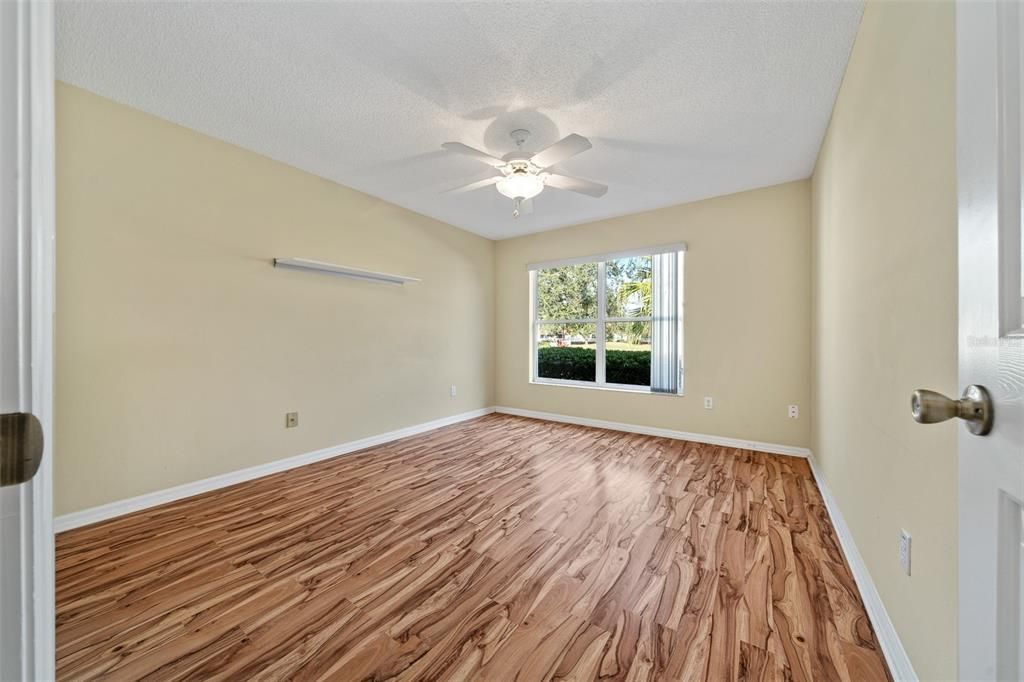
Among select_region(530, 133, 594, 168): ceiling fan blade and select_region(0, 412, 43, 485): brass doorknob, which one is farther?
select_region(530, 133, 594, 168): ceiling fan blade

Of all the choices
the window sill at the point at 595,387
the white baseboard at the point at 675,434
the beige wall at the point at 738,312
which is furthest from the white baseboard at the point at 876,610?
the window sill at the point at 595,387

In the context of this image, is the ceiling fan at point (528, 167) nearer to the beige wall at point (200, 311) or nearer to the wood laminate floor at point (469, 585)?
the beige wall at point (200, 311)

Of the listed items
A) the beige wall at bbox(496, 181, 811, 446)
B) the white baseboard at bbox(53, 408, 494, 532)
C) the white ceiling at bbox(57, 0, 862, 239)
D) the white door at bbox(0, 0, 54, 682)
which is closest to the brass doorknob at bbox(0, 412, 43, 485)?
the white door at bbox(0, 0, 54, 682)

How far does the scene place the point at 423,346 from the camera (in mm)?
4332

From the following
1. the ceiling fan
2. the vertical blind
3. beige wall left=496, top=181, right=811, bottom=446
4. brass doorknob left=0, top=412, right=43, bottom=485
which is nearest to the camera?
brass doorknob left=0, top=412, right=43, bottom=485

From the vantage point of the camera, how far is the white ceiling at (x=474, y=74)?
5.64 ft

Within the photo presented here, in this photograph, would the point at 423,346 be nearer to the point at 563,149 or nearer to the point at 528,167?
the point at 528,167

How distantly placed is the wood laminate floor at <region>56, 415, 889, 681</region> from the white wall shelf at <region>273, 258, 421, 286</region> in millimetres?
1722

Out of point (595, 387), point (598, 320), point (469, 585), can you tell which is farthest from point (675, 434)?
point (469, 585)

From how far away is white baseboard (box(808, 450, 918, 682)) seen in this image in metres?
1.19

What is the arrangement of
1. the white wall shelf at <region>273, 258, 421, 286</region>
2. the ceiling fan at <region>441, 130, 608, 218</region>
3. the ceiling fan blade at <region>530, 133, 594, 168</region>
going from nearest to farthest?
1. the ceiling fan blade at <region>530, 133, 594, 168</region>
2. the ceiling fan at <region>441, 130, 608, 218</region>
3. the white wall shelf at <region>273, 258, 421, 286</region>

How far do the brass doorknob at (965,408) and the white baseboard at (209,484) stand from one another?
8.25 feet

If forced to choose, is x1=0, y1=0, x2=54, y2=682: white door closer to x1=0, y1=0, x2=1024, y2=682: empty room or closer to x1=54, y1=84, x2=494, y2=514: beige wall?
x1=0, y1=0, x2=1024, y2=682: empty room

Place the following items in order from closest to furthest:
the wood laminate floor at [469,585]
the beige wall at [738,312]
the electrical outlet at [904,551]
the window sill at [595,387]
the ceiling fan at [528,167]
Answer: the electrical outlet at [904,551] → the wood laminate floor at [469,585] → the ceiling fan at [528,167] → the beige wall at [738,312] → the window sill at [595,387]
